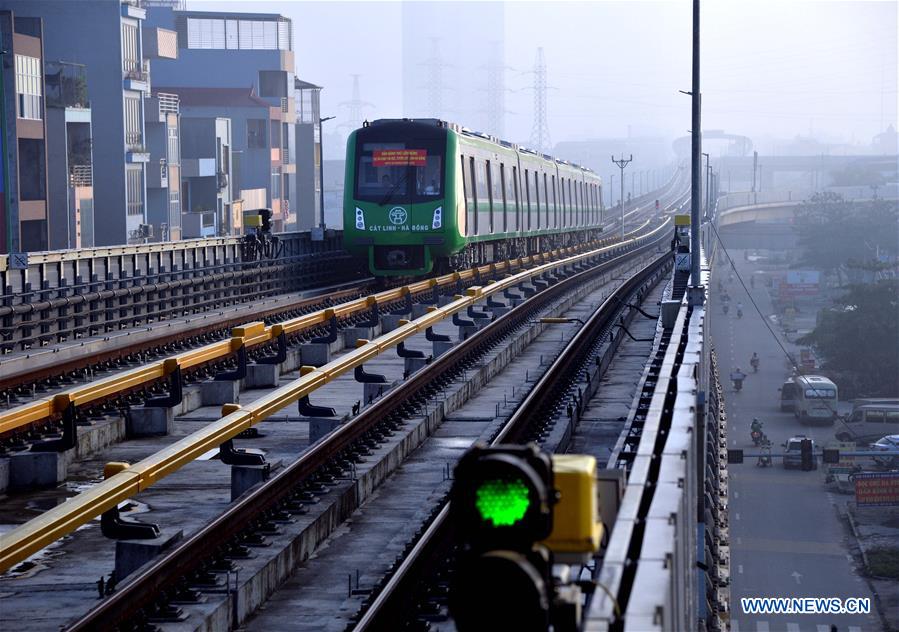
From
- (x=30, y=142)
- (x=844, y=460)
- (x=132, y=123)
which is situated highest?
(x=132, y=123)

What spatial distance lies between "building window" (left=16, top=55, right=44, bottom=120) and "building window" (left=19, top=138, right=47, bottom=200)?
0.88 meters

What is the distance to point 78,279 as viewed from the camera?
23766mm

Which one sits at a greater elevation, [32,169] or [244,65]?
[244,65]

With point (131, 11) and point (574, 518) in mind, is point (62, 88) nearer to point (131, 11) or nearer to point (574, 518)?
point (131, 11)

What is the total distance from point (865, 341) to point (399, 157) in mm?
64944

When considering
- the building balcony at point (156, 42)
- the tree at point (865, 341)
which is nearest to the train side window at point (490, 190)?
the building balcony at point (156, 42)

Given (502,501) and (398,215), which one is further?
(398,215)

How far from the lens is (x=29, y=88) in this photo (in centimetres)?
4647

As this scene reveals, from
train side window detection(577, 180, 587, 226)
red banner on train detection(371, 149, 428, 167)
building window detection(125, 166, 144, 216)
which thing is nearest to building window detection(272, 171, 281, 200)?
building window detection(125, 166, 144, 216)

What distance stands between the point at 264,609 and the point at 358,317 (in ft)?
56.7

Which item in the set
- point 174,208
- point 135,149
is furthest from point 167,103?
point 135,149

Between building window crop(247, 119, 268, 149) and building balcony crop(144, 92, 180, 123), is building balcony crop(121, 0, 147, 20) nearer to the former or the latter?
building balcony crop(144, 92, 180, 123)

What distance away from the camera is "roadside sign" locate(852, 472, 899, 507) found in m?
56.4

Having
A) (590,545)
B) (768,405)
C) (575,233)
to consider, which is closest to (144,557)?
(590,545)
